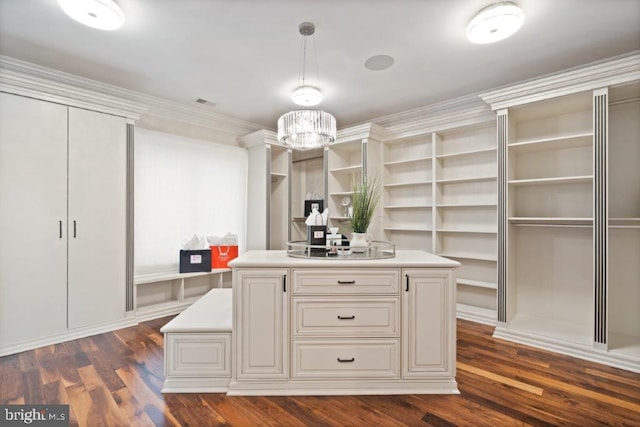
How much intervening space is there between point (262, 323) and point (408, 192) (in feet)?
9.77

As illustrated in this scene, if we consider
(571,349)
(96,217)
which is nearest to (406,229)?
(571,349)

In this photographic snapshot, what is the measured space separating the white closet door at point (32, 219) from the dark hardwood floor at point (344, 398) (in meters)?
0.36

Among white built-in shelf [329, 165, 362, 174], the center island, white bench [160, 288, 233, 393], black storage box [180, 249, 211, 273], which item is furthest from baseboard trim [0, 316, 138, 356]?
white built-in shelf [329, 165, 362, 174]

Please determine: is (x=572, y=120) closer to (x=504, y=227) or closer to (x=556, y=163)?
(x=556, y=163)

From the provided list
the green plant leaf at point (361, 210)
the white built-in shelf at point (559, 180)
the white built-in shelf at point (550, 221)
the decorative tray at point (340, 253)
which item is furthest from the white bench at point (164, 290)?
the white built-in shelf at point (559, 180)

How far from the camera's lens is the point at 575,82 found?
105 inches

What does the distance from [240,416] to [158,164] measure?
10.3 feet

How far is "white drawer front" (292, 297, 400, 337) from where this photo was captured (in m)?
2.04

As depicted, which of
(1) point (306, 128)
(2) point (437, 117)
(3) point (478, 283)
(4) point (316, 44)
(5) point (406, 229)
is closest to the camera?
(4) point (316, 44)

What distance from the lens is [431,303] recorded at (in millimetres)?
2045

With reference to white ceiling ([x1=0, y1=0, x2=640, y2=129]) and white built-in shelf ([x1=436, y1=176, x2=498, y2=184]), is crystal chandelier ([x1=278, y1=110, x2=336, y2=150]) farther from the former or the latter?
white built-in shelf ([x1=436, y1=176, x2=498, y2=184])

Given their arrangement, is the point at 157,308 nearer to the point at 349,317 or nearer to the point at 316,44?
the point at 349,317

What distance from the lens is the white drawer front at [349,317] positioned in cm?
204

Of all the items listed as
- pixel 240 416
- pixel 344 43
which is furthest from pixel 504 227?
pixel 240 416
